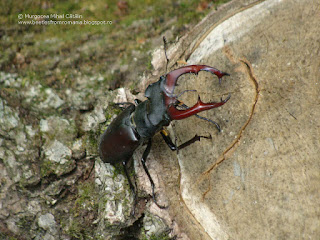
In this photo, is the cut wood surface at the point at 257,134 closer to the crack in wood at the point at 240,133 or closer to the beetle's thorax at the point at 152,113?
the crack in wood at the point at 240,133

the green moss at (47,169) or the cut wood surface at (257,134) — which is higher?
the green moss at (47,169)

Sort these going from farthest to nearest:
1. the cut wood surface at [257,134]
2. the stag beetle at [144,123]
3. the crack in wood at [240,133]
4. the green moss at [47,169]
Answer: the green moss at [47,169]
the stag beetle at [144,123]
the crack in wood at [240,133]
the cut wood surface at [257,134]

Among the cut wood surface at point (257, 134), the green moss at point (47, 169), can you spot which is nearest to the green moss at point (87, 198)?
the green moss at point (47, 169)

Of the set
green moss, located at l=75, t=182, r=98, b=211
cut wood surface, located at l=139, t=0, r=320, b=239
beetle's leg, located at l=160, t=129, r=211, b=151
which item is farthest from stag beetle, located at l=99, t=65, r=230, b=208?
green moss, located at l=75, t=182, r=98, b=211

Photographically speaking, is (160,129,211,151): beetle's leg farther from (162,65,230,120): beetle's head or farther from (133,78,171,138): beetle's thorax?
(162,65,230,120): beetle's head

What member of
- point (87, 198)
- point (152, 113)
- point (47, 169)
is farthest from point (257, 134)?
point (47, 169)

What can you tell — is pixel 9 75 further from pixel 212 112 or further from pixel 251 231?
pixel 251 231

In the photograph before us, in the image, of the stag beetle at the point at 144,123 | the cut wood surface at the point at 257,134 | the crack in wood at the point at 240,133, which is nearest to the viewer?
the cut wood surface at the point at 257,134

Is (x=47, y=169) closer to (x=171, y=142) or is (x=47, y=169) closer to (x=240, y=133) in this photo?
(x=171, y=142)
